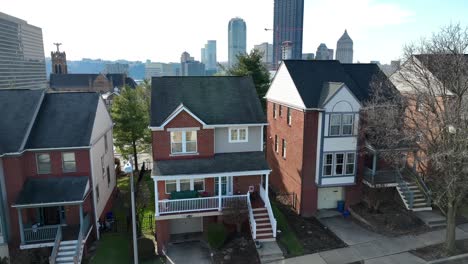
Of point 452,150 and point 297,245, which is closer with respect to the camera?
point 452,150

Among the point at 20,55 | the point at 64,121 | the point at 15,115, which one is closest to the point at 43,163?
the point at 64,121

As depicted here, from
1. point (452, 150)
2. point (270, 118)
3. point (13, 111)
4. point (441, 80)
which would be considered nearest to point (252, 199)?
point (270, 118)

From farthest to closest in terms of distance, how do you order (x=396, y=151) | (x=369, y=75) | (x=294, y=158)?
(x=369, y=75) < (x=294, y=158) < (x=396, y=151)

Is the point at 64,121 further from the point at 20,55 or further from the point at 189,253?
the point at 20,55

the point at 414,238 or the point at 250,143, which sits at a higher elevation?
the point at 250,143

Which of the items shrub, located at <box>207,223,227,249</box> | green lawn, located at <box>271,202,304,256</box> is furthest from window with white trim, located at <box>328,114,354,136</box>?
shrub, located at <box>207,223,227,249</box>

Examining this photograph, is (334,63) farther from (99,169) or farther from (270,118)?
(99,169)

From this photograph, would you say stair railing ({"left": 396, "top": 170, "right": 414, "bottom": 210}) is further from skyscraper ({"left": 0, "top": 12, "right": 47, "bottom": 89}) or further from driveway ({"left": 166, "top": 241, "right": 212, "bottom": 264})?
skyscraper ({"left": 0, "top": 12, "right": 47, "bottom": 89})
